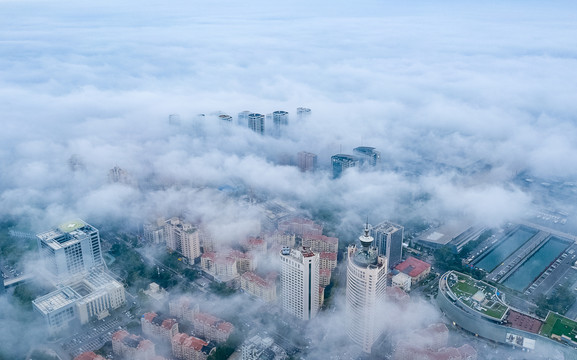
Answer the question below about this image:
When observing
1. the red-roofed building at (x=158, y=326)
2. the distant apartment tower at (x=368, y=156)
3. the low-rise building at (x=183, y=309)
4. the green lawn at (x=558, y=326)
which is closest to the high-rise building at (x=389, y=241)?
the green lawn at (x=558, y=326)

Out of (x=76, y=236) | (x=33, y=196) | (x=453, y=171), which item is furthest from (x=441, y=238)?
(x=33, y=196)

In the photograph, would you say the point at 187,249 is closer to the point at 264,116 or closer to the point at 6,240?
the point at 6,240

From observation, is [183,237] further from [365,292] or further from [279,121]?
[279,121]

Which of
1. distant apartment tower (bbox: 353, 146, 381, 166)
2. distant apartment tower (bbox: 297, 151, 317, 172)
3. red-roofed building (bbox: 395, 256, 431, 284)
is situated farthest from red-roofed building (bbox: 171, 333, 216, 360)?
distant apartment tower (bbox: 353, 146, 381, 166)

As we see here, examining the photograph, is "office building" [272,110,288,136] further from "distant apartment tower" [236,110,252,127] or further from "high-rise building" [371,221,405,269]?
"high-rise building" [371,221,405,269]

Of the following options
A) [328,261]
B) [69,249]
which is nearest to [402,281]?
[328,261]
